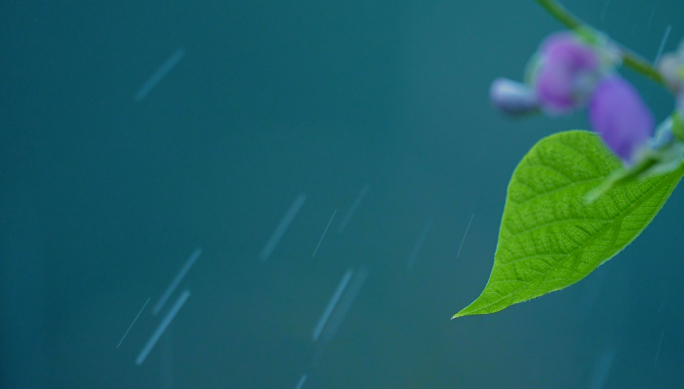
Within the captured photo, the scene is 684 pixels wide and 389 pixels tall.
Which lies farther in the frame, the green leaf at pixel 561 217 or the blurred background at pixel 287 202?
the blurred background at pixel 287 202

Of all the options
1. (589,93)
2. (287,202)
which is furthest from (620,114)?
(287,202)

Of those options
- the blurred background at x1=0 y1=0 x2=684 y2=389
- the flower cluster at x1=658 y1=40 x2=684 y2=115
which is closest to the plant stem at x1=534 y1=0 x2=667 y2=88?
the flower cluster at x1=658 y1=40 x2=684 y2=115

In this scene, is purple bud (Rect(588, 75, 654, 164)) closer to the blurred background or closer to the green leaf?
the green leaf

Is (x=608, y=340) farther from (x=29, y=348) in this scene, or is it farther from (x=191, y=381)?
(x=29, y=348)

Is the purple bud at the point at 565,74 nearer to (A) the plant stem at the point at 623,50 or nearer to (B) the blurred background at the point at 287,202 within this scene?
(A) the plant stem at the point at 623,50

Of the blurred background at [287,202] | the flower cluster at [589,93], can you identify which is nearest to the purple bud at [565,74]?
the flower cluster at [589,93]

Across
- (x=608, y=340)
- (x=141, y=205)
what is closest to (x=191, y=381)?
(x=141, y=205)
